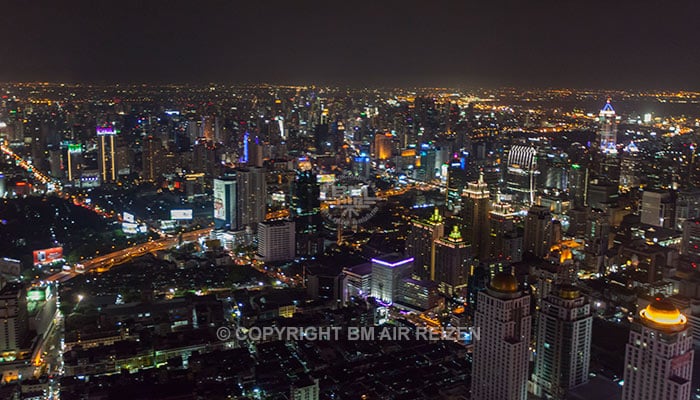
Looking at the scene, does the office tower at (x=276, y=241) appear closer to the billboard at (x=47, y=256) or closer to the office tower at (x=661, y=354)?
the billboard at (x=47, y=256)

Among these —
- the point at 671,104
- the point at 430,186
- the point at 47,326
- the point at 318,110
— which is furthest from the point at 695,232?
the point at 318,110

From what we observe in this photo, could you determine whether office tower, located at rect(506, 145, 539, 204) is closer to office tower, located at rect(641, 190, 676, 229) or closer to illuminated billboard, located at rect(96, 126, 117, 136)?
office tower, located at rect(641, 190, 676, 229)

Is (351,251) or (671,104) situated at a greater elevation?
(671,104)

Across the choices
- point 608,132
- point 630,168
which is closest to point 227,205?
point 630,168

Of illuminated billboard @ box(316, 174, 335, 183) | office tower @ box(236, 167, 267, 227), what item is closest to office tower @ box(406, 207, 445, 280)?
office tower @ box(236, 167, 267, 227)

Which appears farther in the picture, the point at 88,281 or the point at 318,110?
the point at 318,110

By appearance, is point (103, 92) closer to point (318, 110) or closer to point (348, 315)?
point (318, 110)

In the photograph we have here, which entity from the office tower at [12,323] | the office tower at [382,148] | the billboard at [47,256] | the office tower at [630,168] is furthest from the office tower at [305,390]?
the office tower at [382,148]

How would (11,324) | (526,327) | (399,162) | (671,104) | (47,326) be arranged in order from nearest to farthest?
1. (526,327)
2. (11,324)
3. (47,326)
4. (671,104)
5. (399,162)
